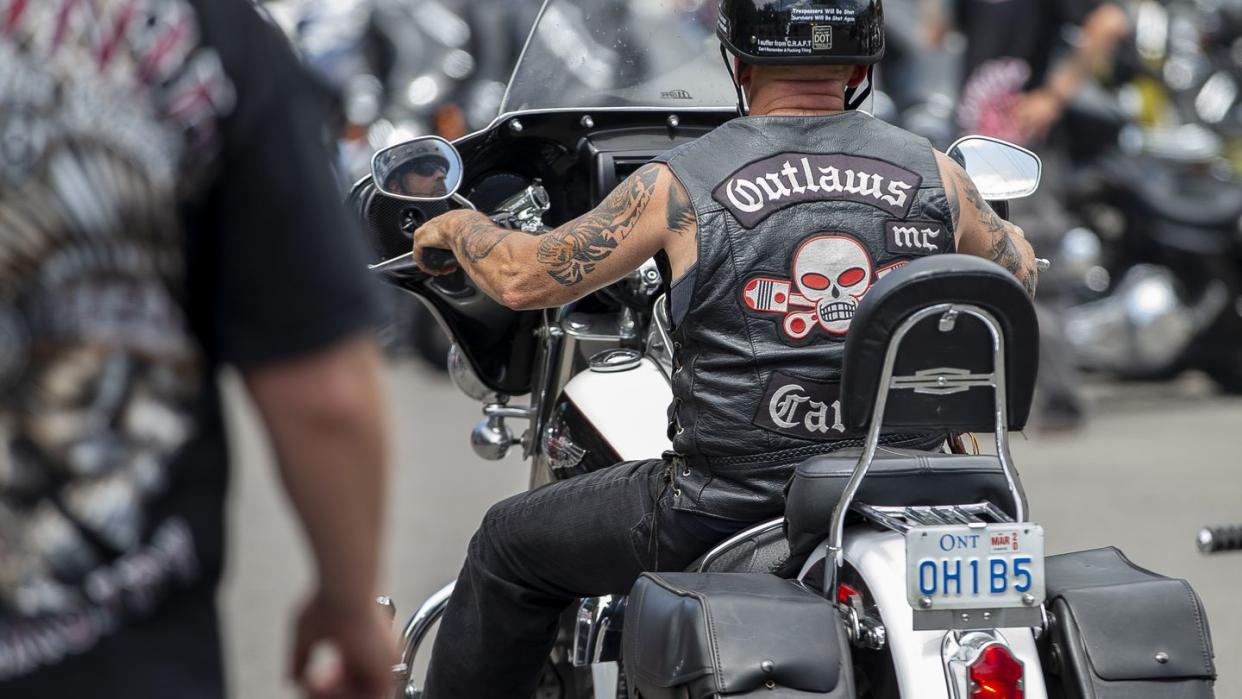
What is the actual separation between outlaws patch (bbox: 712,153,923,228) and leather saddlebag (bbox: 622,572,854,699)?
2.09 feet

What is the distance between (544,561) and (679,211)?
69 centimetres

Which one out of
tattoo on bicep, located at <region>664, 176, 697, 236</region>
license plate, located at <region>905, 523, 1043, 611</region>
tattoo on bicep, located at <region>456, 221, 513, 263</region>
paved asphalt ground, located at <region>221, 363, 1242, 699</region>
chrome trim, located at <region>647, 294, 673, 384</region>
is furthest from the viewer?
paved asphalt ground, located at <region>221, 363, 1242, 699</region>

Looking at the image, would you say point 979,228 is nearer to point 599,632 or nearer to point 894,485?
point 894,485

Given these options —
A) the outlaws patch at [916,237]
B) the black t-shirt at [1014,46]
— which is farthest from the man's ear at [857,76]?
the black t-shirt at [1014,46]

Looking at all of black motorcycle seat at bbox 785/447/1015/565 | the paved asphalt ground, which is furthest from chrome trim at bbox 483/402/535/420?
the paved asphalt ground

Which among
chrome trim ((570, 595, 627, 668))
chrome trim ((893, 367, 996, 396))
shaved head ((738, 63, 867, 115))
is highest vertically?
shaved head ((738, 63, 867, 115))

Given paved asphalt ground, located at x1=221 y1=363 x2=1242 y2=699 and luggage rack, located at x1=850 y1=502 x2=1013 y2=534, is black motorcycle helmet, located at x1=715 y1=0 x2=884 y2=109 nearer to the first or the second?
luggage rack, located at x1=850 y1=502 x2=1013 y2=534

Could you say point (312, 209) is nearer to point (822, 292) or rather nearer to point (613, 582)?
point (822, 292)

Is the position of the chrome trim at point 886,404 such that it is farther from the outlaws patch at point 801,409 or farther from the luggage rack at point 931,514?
the outlaws patch at point 801,409

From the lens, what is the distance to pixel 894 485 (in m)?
2.52

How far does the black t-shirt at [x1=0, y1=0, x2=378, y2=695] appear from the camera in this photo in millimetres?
1587

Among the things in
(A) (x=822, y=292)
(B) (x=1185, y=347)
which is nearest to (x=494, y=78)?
(B) (x=1185, y=347)

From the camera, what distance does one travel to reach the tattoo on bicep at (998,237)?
3004 millimetres

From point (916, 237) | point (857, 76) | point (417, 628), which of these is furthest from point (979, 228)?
point (417, 628)
